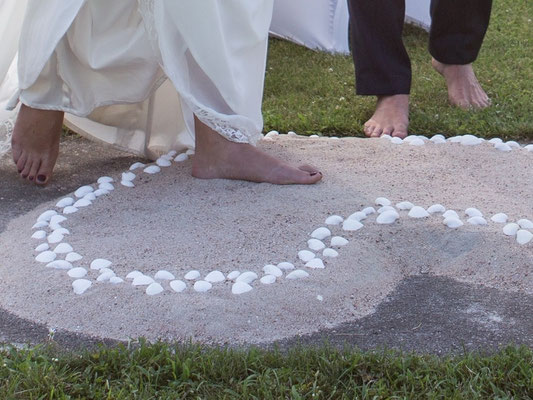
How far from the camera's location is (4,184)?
3111 mm

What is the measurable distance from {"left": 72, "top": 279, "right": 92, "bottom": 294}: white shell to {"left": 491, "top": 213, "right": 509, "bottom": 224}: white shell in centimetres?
115

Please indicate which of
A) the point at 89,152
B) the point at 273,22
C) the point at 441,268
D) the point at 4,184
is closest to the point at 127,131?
the point at 89,152

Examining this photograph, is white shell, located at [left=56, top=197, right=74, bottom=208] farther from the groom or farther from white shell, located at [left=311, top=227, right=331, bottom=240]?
the groom

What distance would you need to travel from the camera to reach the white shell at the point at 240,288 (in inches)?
88.4

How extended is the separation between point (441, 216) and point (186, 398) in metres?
1.12

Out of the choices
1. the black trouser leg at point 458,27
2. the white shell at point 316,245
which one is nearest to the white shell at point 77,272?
the white shell at point 316,245

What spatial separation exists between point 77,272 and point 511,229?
1.18 meters

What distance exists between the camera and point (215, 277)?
2318mm

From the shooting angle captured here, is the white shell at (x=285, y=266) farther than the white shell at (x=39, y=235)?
No

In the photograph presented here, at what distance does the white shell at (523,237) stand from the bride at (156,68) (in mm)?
681

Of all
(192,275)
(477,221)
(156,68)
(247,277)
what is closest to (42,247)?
(192,275)

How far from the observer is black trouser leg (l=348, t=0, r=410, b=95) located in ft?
12.2

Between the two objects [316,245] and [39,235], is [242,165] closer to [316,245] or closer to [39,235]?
[316,245]

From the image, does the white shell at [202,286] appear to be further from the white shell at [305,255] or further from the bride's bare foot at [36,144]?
the bride's bare foot at [36,144]
